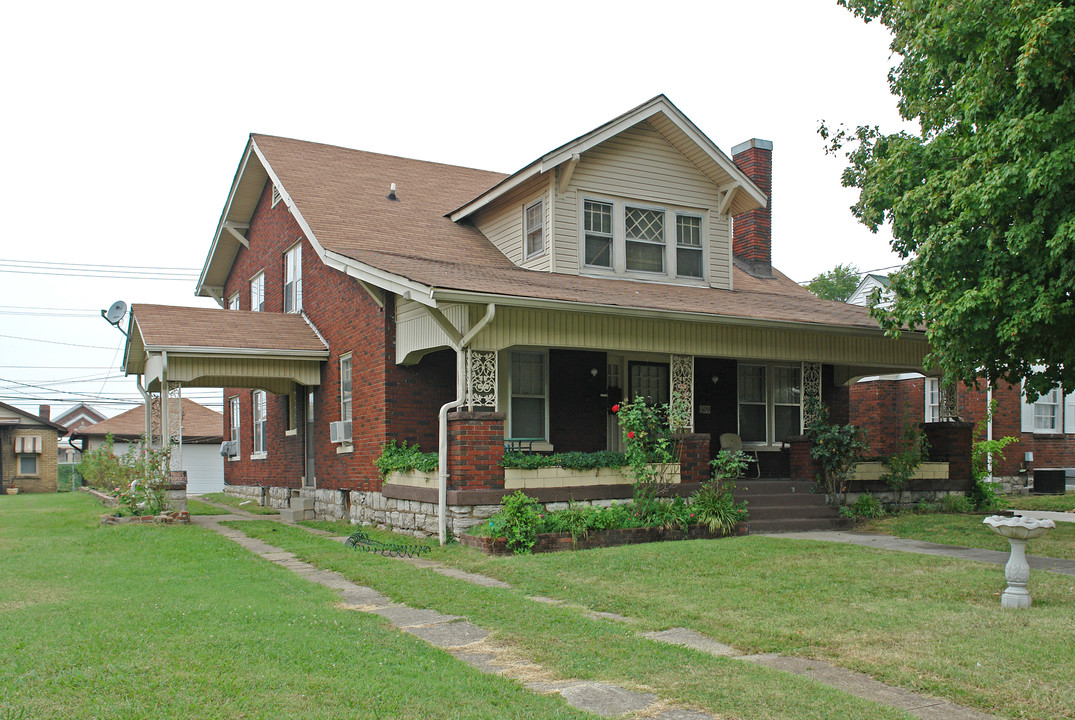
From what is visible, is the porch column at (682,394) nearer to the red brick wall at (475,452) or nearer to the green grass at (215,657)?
the red brick wall at (475,452)

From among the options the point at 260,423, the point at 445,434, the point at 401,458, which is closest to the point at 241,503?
the point at 260,423

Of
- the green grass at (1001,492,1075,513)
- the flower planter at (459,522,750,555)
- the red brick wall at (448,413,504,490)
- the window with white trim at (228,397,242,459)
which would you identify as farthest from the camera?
the window with white trim at (228,397,242,459)

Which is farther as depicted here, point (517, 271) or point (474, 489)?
point (517, 271)

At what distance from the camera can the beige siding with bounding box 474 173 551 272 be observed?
15.3m

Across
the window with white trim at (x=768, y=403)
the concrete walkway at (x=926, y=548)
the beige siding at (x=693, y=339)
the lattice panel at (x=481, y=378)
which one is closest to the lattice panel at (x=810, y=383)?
the beige siding at (x=693, y=339)

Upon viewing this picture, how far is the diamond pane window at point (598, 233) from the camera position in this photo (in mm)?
15461

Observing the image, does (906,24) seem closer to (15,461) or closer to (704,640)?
(704,640)

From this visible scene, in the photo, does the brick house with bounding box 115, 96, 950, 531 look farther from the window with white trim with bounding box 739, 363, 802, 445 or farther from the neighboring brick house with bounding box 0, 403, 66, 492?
the neighboring brick house with bounding box 0, 403, 66, 492

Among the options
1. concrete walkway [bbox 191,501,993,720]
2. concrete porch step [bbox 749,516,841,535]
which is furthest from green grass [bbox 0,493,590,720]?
concrete porch step [bbox 749,516,841,535]

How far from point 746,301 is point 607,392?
2790mm

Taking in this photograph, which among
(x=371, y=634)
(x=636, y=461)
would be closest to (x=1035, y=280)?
(x=636, y=461)

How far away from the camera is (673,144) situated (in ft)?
53.3

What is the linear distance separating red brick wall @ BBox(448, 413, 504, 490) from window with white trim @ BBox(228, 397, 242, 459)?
13646 mm

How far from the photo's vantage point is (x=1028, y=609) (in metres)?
7.43
